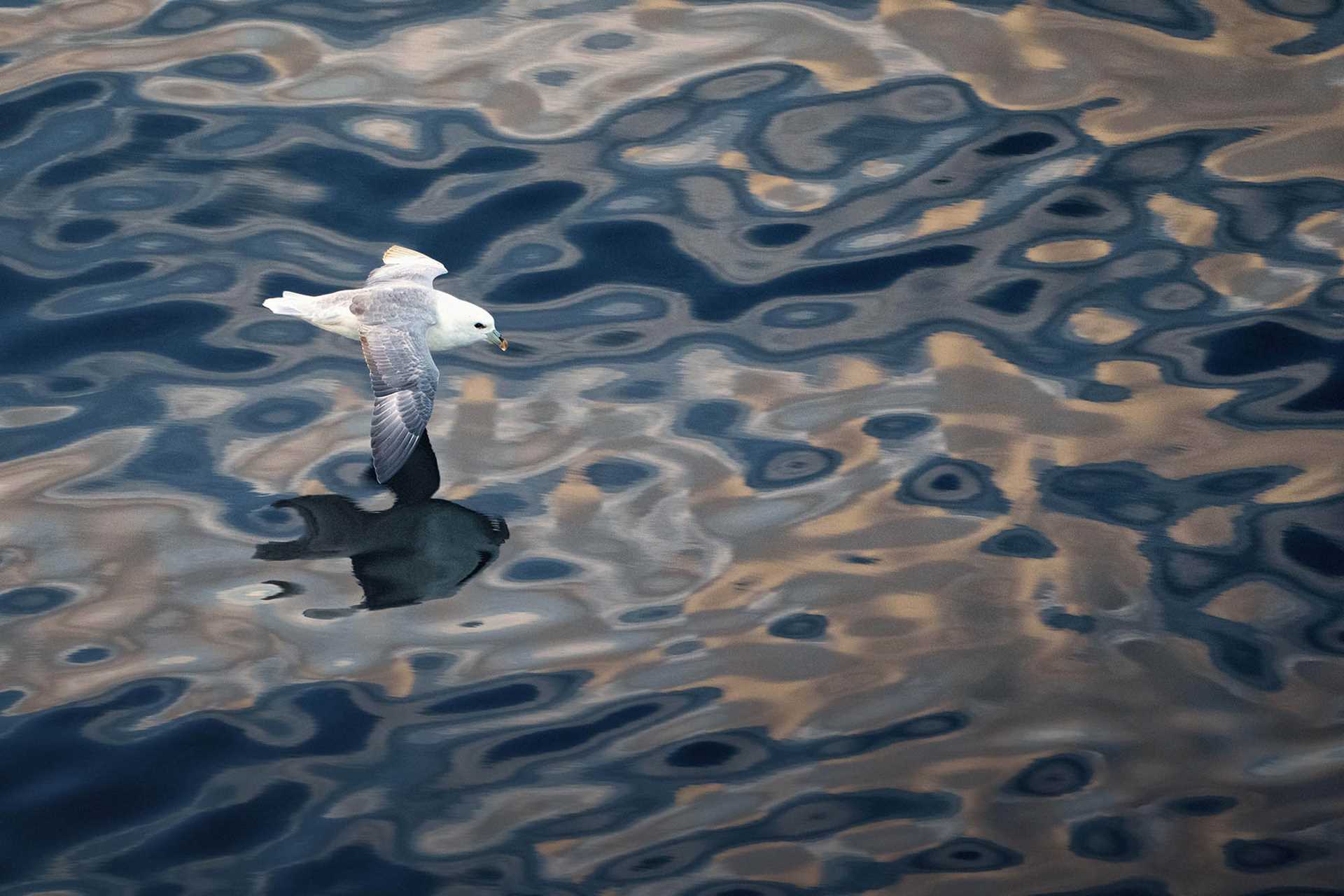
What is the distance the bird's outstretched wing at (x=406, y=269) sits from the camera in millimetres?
8727

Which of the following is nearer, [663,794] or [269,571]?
[663,794]

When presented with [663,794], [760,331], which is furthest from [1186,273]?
[663,794]

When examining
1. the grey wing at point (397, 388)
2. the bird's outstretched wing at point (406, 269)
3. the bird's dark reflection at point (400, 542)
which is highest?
the bird's outstretched wing at point (406, 269)

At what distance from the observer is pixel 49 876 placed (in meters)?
6.02

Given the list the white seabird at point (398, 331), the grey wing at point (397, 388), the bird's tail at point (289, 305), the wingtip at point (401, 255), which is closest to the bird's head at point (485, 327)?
the white seabird at point (398, 331)

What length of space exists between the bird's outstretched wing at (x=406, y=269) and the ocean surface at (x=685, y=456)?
0.44 metres

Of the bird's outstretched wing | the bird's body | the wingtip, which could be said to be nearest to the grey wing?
the bird's body

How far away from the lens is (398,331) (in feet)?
26.6

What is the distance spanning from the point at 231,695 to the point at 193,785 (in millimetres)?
483

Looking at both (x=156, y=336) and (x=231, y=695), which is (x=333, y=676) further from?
(x=156, y=336)

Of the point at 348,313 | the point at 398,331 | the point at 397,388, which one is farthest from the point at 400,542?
the point at 348,313

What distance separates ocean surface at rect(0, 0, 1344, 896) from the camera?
20.6 feet

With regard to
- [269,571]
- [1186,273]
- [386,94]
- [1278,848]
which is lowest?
[1278,848]

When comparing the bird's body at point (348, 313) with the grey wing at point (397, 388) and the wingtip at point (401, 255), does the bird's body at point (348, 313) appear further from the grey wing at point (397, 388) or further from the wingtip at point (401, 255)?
the wingtip at point (401, 255)
